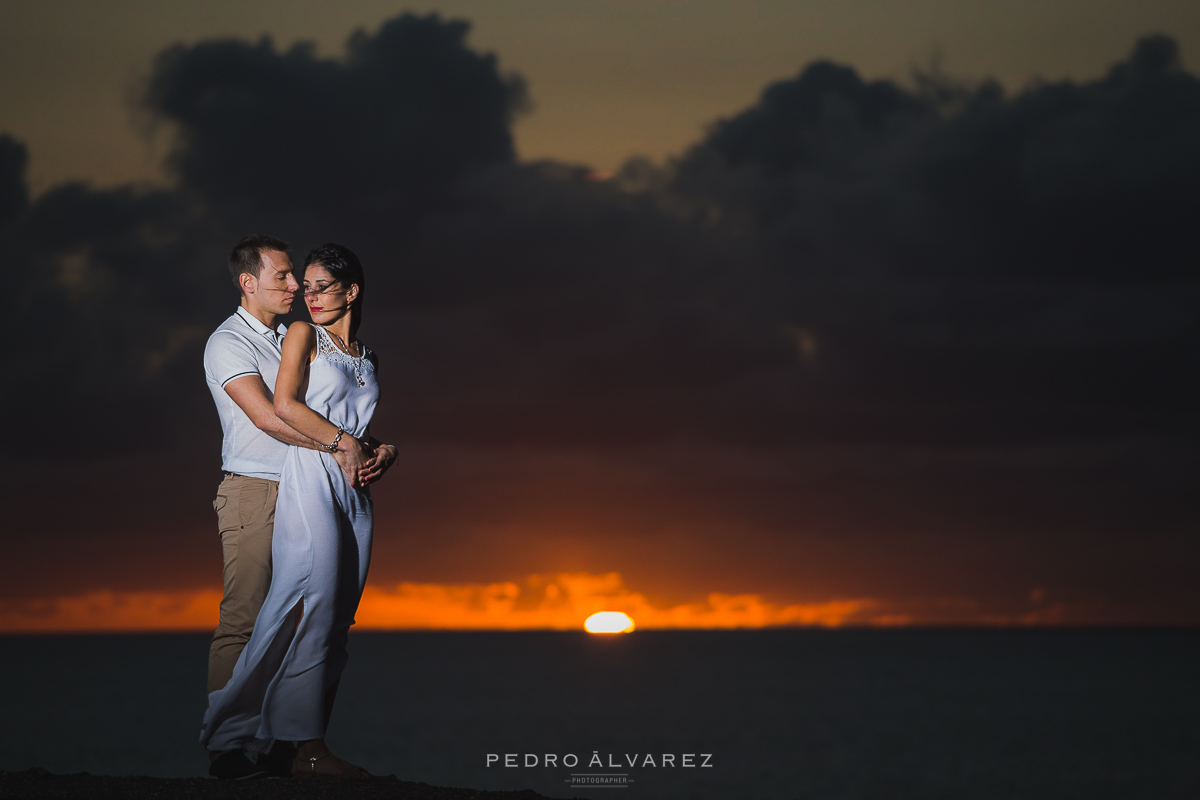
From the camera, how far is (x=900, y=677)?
432 feet

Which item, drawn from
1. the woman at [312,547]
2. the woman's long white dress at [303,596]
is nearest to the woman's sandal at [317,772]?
the woman at [312,547]

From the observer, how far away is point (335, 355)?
5.87 metres

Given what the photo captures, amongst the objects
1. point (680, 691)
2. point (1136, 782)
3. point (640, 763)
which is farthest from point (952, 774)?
point (680, 691)

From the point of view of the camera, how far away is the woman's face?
5883mm

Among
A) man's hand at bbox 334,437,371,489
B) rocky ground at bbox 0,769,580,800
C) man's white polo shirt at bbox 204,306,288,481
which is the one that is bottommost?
rocky ground at bbox 0,769,580,800

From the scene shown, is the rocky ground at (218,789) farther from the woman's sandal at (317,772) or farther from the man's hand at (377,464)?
the man's hand at (377,464)

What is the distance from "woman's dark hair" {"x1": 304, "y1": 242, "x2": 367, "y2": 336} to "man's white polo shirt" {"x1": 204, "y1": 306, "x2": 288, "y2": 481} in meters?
0.53

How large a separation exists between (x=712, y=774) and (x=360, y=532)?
200 feet

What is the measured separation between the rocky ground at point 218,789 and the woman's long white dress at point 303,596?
0.25 metres

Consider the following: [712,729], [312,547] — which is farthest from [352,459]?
[712,729]

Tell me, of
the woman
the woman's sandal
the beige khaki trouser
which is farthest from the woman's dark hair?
the woman's sandal

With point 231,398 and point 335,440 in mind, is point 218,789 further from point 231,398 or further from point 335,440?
point 231,398

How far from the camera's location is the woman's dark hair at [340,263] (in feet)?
19.2

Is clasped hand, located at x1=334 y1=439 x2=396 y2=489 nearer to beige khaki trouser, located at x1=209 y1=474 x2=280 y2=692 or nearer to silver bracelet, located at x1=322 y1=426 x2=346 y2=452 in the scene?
silver bracelet, located at x1=322 y1=426 x2=346 y2=452
